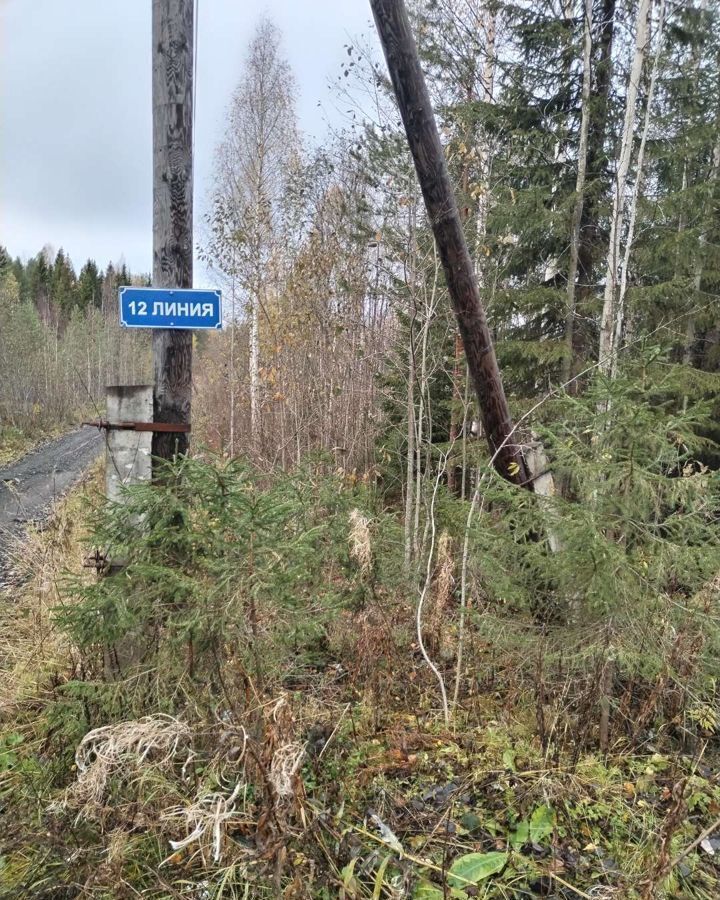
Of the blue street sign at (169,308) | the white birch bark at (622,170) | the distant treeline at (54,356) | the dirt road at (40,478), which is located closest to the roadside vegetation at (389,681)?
the blue street sign at (169,308)

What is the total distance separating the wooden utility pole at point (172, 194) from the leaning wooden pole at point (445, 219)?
44.3 inches

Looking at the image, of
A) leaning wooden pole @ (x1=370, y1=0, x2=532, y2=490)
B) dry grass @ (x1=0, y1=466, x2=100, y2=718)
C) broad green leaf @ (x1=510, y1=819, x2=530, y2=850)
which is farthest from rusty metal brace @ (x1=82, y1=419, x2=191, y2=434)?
broad green leaf @ (x1=510, y1=819, x2=530, y2=850)

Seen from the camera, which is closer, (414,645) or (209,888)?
(209,888)

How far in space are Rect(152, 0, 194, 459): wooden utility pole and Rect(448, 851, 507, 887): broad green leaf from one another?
2.31m

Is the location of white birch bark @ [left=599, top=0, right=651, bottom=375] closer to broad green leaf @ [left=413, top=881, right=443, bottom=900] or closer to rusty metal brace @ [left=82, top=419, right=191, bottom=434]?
rusty metal brace @ [left=82, top=419, right=191, bottom=434]

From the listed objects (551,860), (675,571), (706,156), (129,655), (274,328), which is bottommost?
(551,860)

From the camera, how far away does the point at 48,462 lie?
15.6m

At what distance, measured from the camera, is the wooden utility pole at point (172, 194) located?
2.72m

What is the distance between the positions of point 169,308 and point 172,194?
2.04ft

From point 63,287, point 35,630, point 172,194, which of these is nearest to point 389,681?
point 35,630

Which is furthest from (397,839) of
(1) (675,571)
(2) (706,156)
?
(2) (706,156)

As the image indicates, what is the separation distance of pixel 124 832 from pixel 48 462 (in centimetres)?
1634

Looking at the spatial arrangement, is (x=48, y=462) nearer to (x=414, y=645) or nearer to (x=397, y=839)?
(x=414, y=645)

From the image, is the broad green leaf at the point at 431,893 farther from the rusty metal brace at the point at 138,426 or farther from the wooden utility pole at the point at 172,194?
the rusty metal brace at the point at 138,426
